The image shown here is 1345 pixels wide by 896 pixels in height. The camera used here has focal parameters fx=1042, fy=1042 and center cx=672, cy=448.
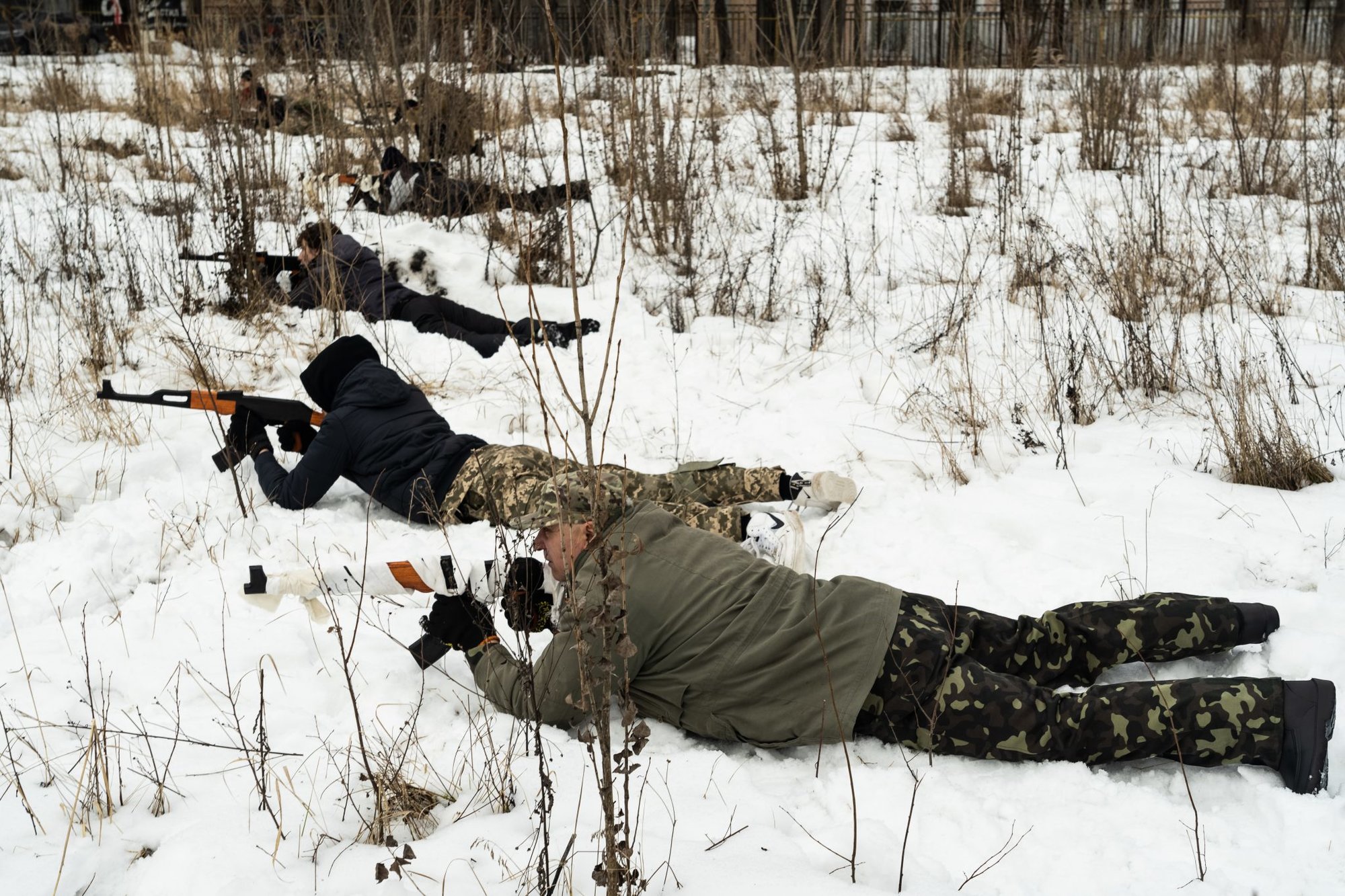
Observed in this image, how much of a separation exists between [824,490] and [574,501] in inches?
48.3

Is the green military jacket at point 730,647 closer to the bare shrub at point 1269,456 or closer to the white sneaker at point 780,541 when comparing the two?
the white sneaker at point 780,541

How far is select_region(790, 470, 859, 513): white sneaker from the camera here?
3854 millimetres

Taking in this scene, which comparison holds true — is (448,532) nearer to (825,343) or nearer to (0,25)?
(825,343)

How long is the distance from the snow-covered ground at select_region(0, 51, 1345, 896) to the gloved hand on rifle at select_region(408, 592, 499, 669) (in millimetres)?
103

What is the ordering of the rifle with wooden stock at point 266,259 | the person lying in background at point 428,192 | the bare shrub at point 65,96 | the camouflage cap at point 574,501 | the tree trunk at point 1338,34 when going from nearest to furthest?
the camouflage cap at point 574,501, the rifle with wooden stock at point 266,259, the person lying in background at point 428,192, the bare shrub at point 65,96, the tree trunk at point 1338,34

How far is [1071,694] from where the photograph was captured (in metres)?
2.51

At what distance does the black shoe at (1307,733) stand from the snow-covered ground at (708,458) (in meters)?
0.06

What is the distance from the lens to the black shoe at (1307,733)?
7.48 feet

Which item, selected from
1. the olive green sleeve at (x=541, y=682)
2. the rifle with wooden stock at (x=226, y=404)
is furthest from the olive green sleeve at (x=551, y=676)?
the rifle with wooden stock at (x=226, y=404)

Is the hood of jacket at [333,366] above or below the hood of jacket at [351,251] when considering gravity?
below

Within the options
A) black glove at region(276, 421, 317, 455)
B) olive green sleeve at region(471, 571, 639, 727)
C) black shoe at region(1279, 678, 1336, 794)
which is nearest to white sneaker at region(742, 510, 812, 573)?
olive green sleeve at region(471, 571, 639, 727)

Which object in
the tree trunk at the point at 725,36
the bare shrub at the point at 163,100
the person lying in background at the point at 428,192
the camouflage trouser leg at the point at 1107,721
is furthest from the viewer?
the tree trunk at the point at 725,36

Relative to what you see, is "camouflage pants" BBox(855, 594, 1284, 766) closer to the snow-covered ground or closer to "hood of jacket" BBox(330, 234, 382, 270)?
the snow-covered ground

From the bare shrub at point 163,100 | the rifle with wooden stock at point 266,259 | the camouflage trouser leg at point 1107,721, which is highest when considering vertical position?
the bare shrub at point 163,100
